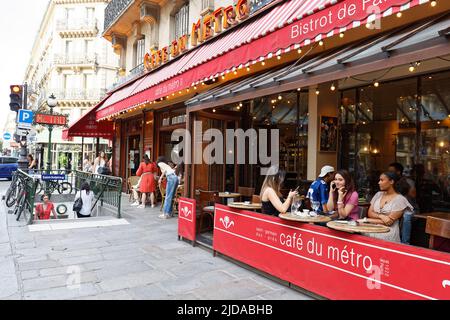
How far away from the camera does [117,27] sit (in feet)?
56.3

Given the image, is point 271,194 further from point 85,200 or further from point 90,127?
point 90,127

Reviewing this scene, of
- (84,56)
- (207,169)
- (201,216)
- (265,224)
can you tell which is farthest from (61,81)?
(265,224)

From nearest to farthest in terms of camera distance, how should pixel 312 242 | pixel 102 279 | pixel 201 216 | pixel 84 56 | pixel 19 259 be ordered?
pixel 312 242
pixel 102 279
pixel 19 259
pixel 201 216
pixel 84 56

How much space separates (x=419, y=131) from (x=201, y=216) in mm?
5016

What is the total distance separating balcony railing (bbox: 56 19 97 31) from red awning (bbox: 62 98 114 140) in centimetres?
2556

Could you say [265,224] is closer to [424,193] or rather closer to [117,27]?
[424,193]

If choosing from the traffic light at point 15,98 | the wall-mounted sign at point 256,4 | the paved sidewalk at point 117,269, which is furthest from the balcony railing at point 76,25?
the paved sidewalk at point 117,269

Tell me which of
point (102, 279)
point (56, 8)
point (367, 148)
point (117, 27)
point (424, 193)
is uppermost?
point (56, 8)

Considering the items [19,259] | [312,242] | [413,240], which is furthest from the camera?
[19,259]

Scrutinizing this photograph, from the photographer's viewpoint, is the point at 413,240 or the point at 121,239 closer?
the point at 413,240

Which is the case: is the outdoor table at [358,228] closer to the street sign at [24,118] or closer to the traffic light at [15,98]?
the traffic light at [15,98]

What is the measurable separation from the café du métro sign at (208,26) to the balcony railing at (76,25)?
3075cm

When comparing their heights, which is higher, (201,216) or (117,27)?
(117,27)

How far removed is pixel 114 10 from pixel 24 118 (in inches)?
305
